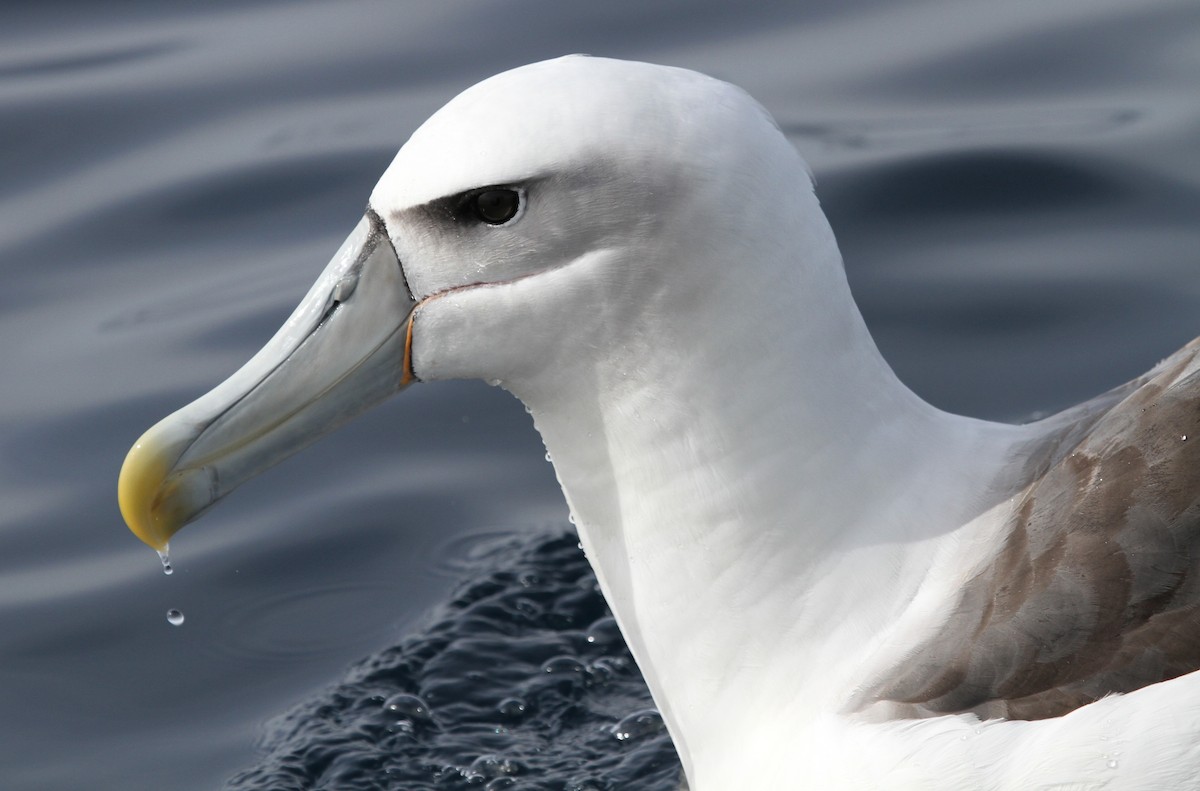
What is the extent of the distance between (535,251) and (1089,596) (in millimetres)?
1253

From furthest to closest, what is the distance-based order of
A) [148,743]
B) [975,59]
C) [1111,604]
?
[975,59]
[148,743]
[1111,604]

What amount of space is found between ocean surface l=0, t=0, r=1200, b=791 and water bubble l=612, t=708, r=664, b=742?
0.04 feet

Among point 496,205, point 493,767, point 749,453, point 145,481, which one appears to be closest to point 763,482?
point 749,453

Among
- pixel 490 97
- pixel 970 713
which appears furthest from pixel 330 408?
pixel 970 713

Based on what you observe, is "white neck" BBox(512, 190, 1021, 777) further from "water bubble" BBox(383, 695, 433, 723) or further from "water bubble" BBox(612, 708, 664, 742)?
"water bubble" BBox(383, 695, 433, 723)

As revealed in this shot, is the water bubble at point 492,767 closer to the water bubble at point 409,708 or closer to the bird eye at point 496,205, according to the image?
the water bubble at point 409,708

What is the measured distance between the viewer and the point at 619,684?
5.10 m

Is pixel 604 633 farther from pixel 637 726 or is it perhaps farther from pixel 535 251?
pixel 535 251

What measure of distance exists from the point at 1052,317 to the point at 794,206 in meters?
3.39

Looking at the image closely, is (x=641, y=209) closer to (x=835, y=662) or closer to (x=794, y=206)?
(x=794, y=206)

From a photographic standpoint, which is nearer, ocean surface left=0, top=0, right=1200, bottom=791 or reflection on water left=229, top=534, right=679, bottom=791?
reflection on water left=229, top=534, right=679, bottom=791

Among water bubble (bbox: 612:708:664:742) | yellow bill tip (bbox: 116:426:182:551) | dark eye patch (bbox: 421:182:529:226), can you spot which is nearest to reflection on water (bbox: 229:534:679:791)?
water bubble (bbox: 612:708:664:742)

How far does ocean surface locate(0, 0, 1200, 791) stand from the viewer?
5.09 meters

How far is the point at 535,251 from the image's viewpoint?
337 centimetres
